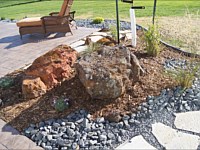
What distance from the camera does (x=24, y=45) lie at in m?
6.66

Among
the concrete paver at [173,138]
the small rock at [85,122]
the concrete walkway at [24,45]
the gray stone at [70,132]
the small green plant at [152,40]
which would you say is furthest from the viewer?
the concrete walkway at [24,45]

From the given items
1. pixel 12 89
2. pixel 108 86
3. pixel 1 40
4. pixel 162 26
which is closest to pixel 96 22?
pixel 162 26

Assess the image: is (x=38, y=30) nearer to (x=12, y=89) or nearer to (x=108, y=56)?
(x=12, y=89)

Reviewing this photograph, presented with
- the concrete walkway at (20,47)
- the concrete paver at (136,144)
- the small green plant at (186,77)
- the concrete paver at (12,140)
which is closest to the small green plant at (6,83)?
the concrete walkway at (20,47)

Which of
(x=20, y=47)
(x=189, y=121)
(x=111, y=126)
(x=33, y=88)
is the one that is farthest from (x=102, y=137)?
(x=20, y=47)

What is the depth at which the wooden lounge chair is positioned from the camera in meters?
6.90

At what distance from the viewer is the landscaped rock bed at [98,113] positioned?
2.76m

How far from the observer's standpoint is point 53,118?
3.13 meters

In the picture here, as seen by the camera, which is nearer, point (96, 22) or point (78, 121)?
point (78, 121)

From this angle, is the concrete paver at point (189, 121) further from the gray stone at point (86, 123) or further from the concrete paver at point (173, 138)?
the gray stone at point (86, 123)

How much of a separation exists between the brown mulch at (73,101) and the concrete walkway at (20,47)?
0.63 feet

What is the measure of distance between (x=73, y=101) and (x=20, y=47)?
3.81 meters

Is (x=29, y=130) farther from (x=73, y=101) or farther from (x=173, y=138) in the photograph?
(x=173, y=138)

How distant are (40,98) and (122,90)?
49.9 inches
